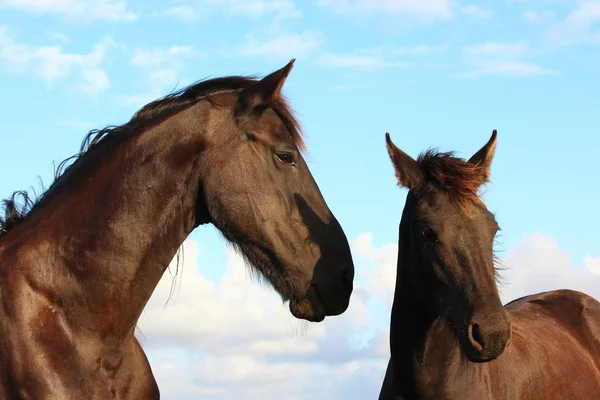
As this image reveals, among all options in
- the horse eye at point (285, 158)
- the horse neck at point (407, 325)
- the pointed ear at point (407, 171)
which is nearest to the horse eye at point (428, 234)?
the horse neck at point (407, 325)

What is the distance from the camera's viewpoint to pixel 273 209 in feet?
15.2

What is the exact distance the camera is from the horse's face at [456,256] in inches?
230

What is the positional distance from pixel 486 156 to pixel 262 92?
3.01 meters

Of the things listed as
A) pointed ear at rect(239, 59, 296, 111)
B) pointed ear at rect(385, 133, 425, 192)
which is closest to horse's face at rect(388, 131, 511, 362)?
pointed ear at rect(385, 133, 425, 192)

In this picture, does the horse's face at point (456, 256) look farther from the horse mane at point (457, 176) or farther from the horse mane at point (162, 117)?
the horse mane at point (162, 117)

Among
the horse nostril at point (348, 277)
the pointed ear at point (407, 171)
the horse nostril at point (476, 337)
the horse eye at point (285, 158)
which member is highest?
the pointed ear at point (407, 171)

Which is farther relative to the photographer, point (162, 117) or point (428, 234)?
point (428, 234)

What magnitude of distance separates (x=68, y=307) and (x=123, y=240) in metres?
0.45

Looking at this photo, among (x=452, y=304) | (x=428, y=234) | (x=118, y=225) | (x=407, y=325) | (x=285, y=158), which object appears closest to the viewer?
(x=118, y=225)

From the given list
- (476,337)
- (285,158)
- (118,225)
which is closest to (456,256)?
(476,337)

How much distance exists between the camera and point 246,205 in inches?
181

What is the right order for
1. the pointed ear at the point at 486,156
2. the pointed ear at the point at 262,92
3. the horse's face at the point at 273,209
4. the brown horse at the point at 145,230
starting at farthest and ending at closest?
1. the pointed ear at the point at 486,156
2. the pointed ear at the point at 262,92
3. the horse's face at the point at 273,209
4. the brown horse at the point at 145,230

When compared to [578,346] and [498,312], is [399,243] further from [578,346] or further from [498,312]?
[578,346]

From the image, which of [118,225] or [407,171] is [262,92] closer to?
[118,225]
